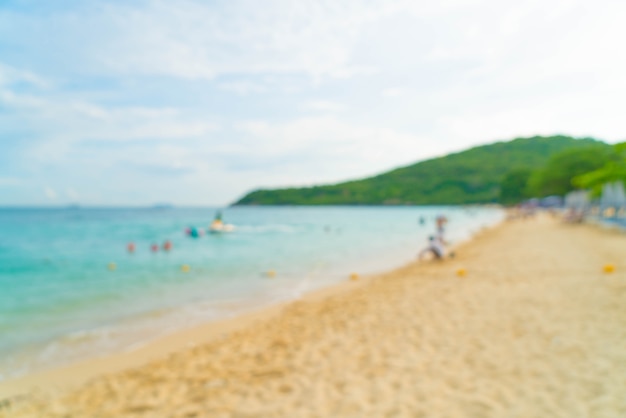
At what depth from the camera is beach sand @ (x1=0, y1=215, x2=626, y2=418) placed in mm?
3412

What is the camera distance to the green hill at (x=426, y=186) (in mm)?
107938

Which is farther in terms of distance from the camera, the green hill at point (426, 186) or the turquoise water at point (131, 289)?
the green hill at point (426, 186)

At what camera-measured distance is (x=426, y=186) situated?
A: 122m

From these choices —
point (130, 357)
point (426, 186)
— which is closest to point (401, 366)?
point (130, 357)

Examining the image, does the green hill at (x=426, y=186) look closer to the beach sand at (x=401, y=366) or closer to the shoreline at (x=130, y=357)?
the beach sand at (x=401, y=366)

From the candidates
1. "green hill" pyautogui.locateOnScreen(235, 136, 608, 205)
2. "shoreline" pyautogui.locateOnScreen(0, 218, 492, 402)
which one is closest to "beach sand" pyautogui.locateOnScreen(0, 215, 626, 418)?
"shoreline" pyautogui.locateOnScreen(0, 218, 492, 402)

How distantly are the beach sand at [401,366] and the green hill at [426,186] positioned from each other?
8853cm

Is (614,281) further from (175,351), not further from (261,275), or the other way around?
(261,275)

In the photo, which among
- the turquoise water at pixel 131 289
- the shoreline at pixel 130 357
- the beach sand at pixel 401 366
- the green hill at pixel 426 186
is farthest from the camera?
the green hill at pixel 426 186

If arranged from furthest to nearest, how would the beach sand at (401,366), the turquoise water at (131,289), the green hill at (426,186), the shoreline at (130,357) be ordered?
the green hill at (426,186) < the turquoise water at (131,289) < the shoreline at (130,357) < the beach sand at (401,366)

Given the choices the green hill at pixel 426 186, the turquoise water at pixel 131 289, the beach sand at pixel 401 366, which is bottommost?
the turquoise water at pixel 131 289

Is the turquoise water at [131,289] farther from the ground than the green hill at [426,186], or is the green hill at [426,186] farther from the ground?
the green hill at [426,186]

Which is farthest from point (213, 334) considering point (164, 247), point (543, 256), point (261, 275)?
point (164, 247)

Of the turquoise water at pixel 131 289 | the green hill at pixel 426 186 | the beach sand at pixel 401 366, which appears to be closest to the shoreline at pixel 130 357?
the beach sand at pixel 401 366
